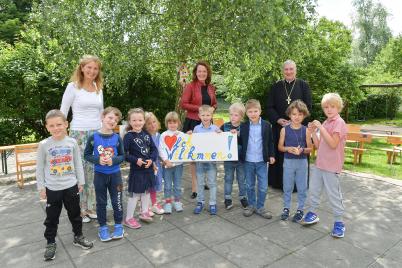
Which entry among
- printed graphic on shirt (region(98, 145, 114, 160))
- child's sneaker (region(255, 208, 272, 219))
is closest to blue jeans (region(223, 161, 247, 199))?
child's sneaker (region(255, 208, 272, 219))

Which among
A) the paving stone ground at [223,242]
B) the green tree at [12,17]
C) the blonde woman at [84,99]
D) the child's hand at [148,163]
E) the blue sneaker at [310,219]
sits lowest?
the paving stone ground at [223,242]

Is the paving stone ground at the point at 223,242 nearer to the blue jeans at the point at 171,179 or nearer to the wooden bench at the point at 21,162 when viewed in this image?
the blue jeans at the point at 171,179

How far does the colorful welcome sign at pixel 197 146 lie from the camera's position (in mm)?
4691

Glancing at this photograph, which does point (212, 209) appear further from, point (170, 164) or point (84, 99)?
point (84, 99)

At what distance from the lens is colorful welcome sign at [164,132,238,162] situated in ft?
15.4

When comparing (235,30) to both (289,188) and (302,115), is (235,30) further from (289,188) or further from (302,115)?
(289,188)

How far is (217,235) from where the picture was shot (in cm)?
403

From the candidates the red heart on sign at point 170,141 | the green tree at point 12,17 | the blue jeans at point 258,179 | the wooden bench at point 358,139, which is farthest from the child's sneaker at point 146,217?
the green tree at point 12,17

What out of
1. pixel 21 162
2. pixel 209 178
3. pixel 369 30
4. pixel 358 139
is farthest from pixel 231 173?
pixel 369 30

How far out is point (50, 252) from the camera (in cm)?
349

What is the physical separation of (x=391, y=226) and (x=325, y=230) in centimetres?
97

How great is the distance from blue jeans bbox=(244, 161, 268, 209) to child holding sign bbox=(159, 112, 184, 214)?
3.42 ft

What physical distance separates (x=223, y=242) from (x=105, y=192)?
158 centimetres

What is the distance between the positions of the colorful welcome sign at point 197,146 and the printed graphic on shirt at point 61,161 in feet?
4.88
